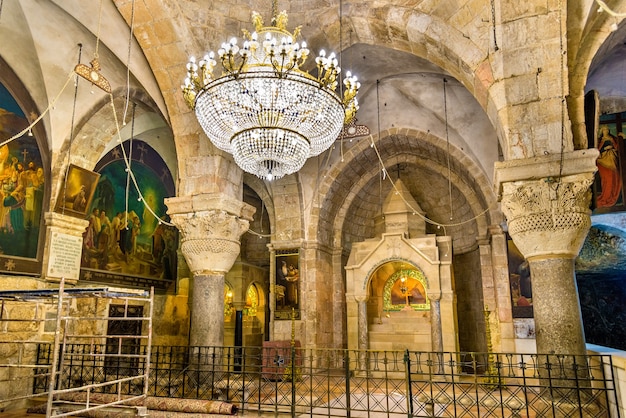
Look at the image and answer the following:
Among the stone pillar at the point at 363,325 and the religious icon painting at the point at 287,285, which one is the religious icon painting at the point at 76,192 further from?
the stone pillar at the point at 363,325

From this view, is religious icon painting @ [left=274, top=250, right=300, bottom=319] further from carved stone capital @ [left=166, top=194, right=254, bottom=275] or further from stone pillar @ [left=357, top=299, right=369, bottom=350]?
carved stone capital @ [left=166, top=194, right=254, bottom=275]

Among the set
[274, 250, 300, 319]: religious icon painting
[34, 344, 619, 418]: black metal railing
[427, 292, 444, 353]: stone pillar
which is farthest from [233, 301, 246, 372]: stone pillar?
[427, 292, 444, 353]: stone pillar

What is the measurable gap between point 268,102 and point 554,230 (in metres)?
3.43

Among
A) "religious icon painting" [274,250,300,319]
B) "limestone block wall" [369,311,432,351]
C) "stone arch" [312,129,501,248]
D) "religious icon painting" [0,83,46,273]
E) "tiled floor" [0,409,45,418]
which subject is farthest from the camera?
"limestone block wall" [369,311,432,351]

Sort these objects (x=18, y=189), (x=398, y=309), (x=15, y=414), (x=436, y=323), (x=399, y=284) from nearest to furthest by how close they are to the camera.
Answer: (x=15, y=414)
(x=18, y=189)
(x=436, y=323)
(x=398, y=309)
(x=399, y=284)

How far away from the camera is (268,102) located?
16.6 ft

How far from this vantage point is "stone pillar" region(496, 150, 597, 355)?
5062mm

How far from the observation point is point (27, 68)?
7.70 metres

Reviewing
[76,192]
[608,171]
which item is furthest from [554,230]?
[76,192]

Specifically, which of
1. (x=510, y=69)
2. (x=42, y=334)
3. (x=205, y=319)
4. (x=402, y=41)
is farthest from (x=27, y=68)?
(x=510, y=69)

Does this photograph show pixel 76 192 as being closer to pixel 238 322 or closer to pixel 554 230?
pixel 238 322

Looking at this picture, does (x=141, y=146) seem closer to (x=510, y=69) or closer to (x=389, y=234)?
(x=389, y=234)

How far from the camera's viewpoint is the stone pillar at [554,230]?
5.06 m

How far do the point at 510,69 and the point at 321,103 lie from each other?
2.34m
